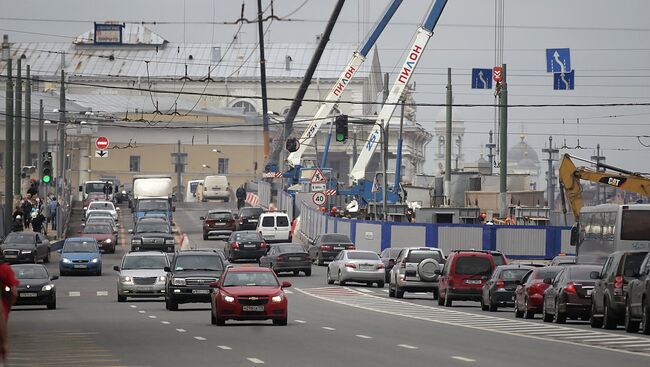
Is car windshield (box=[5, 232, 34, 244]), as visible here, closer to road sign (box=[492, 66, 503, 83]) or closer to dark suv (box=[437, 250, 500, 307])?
road sign (box=[492, 66, 503, 83])

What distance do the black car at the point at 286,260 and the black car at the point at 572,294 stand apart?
27.1 meters

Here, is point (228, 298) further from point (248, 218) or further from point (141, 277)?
point (248, 218)

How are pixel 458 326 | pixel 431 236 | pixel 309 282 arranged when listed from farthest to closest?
pixel 431 236 → pixel 309 282 → pixel 458 326

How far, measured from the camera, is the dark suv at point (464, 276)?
4522 cm

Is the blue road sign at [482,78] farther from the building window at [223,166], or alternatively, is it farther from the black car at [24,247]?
the building window at [223,166]

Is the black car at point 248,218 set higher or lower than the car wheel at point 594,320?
higher

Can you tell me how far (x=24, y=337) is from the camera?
30438mm

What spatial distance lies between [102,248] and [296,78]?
291ft

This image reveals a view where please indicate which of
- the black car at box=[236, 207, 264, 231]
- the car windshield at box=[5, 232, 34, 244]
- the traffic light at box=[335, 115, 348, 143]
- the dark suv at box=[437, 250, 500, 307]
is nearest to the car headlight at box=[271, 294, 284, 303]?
the dark suv at box=[437, 250, 500, 307]

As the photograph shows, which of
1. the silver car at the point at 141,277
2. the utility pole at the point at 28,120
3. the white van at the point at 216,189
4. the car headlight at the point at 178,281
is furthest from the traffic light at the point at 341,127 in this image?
the white van at the point at 216,189

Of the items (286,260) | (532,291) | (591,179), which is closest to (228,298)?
(532,291)

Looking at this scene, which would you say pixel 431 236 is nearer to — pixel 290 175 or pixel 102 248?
pixel 102 248

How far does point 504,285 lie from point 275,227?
131 ft

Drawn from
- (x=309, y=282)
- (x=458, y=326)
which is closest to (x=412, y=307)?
(x=458, y=326)
